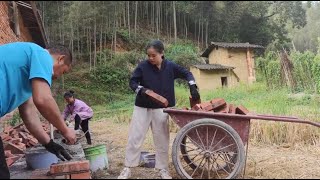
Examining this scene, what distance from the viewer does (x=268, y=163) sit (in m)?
5.10

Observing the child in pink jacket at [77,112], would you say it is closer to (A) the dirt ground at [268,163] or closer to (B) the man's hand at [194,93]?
(A) the dirt ground at [268,163]

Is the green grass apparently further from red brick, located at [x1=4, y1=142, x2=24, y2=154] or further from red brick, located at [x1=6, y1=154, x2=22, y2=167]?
red brick, located at [x1=6, y1=154, x2=22, y2=167]

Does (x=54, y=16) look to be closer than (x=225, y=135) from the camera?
No

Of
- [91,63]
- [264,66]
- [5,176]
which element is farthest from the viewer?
→ [91,63]

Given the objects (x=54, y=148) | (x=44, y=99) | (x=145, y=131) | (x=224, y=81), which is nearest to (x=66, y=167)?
(x=54, y=148)

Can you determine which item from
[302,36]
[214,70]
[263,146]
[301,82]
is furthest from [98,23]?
[302,36]

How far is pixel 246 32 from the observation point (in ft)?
135

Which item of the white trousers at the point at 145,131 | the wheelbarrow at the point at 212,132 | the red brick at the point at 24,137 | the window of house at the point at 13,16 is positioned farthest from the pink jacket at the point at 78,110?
the window of house at the point at 13,16

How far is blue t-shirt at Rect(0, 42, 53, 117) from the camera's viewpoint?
2.86 metres

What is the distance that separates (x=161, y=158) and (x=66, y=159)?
1.00 m

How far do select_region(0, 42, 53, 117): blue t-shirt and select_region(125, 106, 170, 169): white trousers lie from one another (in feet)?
4.35

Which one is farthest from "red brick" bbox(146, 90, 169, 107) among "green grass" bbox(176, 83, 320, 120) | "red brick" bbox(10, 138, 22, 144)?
"green grass" bbox(176, 83, 320, 120)

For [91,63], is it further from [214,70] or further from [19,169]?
[19,169]

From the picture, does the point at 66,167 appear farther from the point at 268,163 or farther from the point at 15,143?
the point at 15,143
